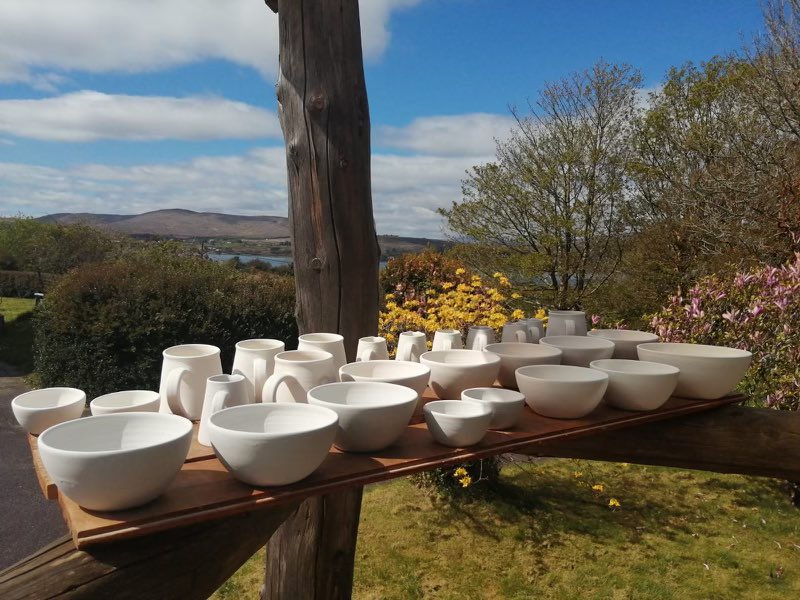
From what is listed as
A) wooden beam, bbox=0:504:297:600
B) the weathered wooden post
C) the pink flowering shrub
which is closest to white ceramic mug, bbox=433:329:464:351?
the weathered wooden post

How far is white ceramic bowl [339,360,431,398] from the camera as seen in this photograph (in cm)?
158

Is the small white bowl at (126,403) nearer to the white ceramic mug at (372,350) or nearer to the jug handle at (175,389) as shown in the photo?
Answer: the jug handle at (175,389)

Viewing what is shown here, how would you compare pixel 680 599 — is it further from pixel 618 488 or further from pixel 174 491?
pixel 174 491

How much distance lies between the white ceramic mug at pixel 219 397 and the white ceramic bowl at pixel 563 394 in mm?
795

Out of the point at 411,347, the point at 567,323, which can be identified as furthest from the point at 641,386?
the point at 411,347

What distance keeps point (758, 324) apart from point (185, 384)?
13.9 ft

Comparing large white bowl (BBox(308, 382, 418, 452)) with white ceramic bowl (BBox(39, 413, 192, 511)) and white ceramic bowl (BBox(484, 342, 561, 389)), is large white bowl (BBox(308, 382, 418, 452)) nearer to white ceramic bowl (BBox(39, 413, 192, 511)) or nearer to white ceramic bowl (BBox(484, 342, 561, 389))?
white ceramic bowl (BBox(39, 413, 192, 511))

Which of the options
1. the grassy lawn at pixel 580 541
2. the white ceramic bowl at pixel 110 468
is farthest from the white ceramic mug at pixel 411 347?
the grassy lawn at pixel 580 541

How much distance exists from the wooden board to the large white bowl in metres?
0.04

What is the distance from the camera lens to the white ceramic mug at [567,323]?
2.37 metres

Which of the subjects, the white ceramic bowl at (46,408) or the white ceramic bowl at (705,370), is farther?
the white ceramic bowl at (705,370)

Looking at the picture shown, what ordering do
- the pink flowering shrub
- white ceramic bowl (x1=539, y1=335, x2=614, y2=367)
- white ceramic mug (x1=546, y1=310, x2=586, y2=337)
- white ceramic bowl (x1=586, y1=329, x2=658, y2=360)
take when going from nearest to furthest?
1. white ceramic bowl (x1=539, y1=335, x2=614, y2=367)
2. white ceramic bowl (x1=586, y1=329, x2=658, y2=360)
3. white ceramic mug (x1=546, y1=310, x2=586, y2=337)
4. the pink flowering shrub

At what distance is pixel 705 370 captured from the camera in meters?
1.96

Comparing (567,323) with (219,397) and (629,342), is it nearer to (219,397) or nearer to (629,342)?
(629,342)
